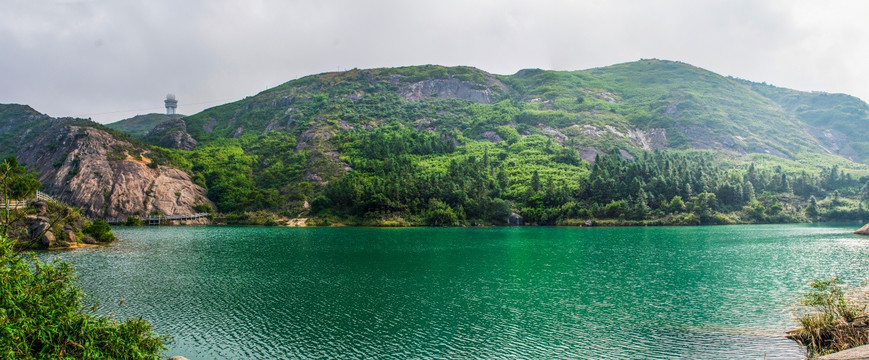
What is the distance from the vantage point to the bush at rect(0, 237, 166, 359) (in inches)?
495

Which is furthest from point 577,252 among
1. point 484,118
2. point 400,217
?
point 484,118

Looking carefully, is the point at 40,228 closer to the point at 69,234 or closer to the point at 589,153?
the point at 69,234

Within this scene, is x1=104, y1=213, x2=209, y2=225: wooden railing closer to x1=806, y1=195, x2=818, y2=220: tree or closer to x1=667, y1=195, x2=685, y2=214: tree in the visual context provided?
x1=667, y1=195, x2=685, y2=214: tree

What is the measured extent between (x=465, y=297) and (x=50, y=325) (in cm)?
2175

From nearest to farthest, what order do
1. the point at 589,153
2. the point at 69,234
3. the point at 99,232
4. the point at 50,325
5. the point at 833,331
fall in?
the point at 50,325
the point at 833,331
the point at 69,234
the point at 99,232
the point at 589,153

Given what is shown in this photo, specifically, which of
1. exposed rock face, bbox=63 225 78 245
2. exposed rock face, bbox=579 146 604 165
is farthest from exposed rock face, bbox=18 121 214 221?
exposed rock face, bbox=579 146 604 165

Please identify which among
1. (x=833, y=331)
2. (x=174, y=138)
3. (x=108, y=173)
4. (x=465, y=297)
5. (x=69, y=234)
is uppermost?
(x=174, y=138)

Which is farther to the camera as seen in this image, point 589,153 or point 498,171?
point 589,153

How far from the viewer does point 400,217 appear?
335 ft

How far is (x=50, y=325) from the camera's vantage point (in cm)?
1350

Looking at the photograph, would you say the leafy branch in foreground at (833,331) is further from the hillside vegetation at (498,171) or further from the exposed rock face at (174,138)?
the exposed rock face at (174,138)

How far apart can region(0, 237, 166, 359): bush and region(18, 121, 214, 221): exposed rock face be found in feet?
350

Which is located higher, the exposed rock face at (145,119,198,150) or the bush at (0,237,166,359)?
the exposed rock face at (145,119,198,150)

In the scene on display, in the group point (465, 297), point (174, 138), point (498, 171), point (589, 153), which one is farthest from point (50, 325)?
point (174, 138)
